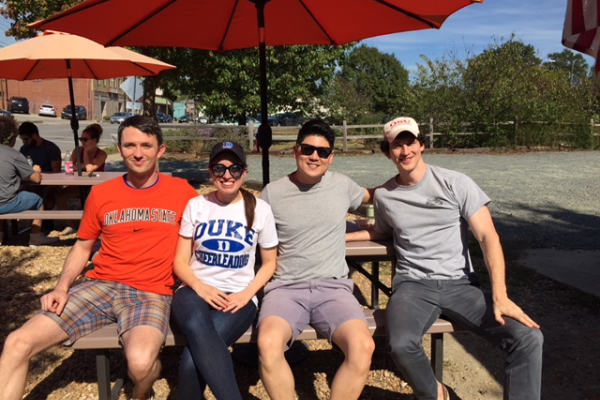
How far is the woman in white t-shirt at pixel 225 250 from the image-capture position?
265 centimetres

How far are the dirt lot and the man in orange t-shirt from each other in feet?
2.26

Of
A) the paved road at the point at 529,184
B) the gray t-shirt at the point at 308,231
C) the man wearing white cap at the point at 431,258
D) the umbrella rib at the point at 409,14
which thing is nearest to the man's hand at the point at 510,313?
the man wearing white cap at the point at 431,258

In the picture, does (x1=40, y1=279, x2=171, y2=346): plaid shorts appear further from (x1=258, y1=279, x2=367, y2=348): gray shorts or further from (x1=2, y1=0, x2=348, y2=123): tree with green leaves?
(x1=2, y1=0, x2=348, y2=123): tree with green leaves

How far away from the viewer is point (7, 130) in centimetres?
558

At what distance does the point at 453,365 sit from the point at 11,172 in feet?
15.3

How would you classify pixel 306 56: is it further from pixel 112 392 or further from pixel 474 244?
pixel 112 392

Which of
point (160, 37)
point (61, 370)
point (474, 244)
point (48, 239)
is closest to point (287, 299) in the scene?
point (61, 370)

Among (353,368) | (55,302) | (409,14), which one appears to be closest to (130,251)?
(55,302)

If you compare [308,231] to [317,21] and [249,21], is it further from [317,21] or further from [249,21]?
[249,21]

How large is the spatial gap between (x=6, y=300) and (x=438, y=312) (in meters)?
3.59

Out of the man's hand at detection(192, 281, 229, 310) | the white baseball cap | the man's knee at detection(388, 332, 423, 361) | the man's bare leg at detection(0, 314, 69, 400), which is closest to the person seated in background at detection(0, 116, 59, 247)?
the man's bare leg at detection(0, 314, 69, 400)

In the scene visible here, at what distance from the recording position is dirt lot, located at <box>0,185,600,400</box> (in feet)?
10.1

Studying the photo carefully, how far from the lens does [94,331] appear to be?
2650 mm

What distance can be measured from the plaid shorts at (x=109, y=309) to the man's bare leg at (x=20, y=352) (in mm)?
74
